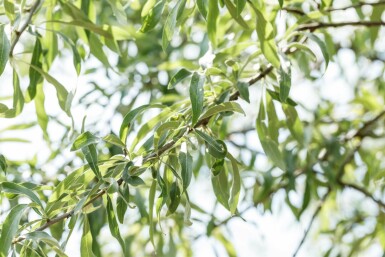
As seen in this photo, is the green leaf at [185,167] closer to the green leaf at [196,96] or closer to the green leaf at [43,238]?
the green leaf at [196,96]

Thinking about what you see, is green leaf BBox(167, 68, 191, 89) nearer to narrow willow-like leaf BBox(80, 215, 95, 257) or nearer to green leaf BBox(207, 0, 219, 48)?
green leaf BBox(207, 0, 219, 48)

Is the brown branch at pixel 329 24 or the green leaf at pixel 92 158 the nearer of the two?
the green leaf at pixel 92 158

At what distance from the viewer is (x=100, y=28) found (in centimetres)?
149

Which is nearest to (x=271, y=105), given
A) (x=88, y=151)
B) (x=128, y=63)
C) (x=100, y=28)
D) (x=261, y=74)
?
(x=261, y=74)

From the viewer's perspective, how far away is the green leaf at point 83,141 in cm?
123

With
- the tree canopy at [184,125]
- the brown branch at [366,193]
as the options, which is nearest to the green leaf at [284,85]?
the tree canopy at [184,125]

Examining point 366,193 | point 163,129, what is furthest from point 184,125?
point 366,193

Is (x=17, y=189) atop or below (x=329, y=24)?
below

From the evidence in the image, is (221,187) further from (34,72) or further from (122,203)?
(34,72)

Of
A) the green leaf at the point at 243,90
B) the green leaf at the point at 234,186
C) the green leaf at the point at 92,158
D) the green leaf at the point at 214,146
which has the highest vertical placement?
the green leaf at the point at 243,90

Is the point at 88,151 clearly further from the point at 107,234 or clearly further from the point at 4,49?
the point at 107,234

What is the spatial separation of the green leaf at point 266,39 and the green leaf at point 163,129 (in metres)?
0.19

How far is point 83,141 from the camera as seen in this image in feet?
4.07

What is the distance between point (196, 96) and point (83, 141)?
167mm
